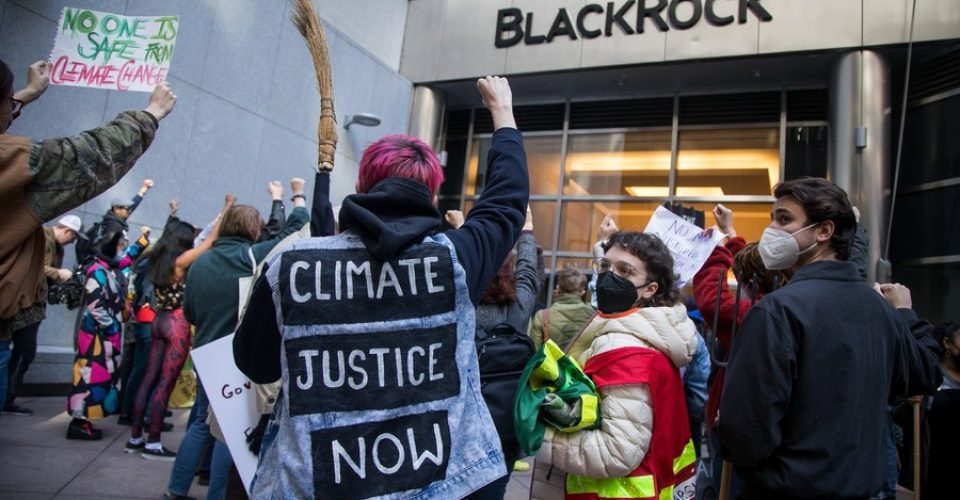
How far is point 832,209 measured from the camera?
2264 millimetres

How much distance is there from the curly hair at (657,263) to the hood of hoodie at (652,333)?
0.26 meters

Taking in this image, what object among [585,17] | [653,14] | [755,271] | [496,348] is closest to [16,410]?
[496,348]

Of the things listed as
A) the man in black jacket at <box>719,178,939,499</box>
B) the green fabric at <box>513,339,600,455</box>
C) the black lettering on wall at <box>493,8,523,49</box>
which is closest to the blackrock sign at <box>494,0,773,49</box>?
the black lettering on wall at <box>493,8,523,49</box>

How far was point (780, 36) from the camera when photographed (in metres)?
9.20

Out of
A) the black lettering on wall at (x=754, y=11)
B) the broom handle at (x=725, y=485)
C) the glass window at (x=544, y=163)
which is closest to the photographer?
the broom handle at (x=725, y=485)

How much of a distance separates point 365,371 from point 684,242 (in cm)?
246

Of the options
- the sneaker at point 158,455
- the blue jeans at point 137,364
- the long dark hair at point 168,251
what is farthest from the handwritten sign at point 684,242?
the blue jeans at point 137,364

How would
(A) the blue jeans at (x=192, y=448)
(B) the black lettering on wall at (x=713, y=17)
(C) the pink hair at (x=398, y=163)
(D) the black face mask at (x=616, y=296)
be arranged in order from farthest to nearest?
(B) the black lettering on wall at (x=713, y=17)
(A) the blue jeans at (x=192, y=448)
(D) the black face mask at (x=616, y=296)
(C) the pink hair at (x=398, y=163)

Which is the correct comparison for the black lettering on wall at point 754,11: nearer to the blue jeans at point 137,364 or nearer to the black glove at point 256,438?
the blue jeans at point 137,364

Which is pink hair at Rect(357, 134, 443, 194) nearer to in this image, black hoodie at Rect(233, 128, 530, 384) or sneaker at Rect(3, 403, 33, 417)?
black hoodie at Rect(233, 128, 530, 384)

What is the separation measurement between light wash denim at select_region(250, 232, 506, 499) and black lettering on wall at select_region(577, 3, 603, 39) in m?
9.52

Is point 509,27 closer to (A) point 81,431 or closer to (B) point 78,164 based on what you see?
(A) point 81,431

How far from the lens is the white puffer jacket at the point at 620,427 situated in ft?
7.11

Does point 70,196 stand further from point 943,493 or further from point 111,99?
point 111,99
